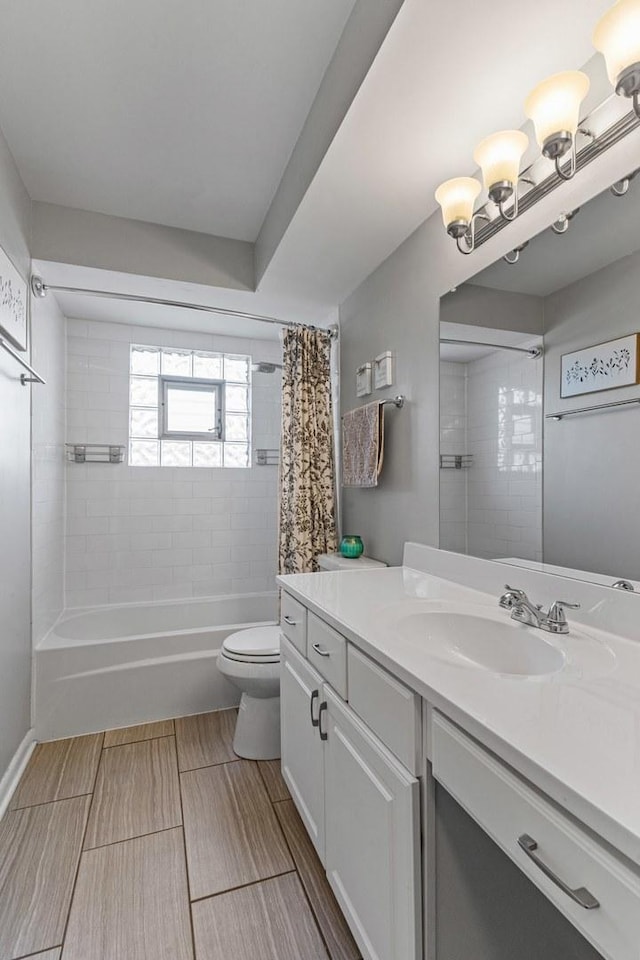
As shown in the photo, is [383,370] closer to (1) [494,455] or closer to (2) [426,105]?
(1) [494,455]

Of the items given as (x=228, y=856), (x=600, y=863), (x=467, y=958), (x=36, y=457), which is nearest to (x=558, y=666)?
(x=600, y=863)

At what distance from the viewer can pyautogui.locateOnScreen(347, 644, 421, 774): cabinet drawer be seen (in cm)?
87

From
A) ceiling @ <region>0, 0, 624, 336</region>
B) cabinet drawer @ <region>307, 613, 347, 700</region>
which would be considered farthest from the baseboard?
ceiling @ <region>0, 0, 624, 336</region>

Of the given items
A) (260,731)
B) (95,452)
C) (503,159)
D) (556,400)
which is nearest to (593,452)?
(556,400)

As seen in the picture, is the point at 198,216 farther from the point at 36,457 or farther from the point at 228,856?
the point at 228,856

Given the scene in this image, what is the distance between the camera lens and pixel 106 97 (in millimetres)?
1572

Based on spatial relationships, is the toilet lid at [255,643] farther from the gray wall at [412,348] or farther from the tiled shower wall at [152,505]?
the tiled shower wall at [152,505]

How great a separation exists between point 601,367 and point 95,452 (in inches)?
110

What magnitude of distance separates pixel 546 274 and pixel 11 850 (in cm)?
242

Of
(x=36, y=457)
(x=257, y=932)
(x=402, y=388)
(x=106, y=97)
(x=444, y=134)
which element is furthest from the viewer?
(x=36, y=457)

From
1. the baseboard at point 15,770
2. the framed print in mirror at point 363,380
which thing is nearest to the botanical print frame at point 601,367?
Result: the framed print in mirror at point 363,380

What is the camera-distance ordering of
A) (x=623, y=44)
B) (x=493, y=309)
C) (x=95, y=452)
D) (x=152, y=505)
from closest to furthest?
(x=623, y=44) → (x=493, y=309) → (x=95, y=452) → (x=152, y=505)

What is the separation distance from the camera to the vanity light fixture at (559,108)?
3.38 ft

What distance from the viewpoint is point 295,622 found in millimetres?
1575
